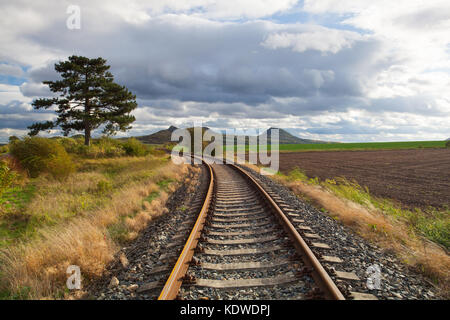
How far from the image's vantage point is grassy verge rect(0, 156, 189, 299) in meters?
3.57

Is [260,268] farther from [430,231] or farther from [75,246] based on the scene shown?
[430,231]

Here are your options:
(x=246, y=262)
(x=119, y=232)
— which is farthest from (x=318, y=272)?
(x=119, y=232)

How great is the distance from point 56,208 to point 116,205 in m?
2.06

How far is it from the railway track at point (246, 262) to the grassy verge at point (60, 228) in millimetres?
1310

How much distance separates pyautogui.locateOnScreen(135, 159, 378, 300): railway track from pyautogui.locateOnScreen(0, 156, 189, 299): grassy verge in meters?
1.31

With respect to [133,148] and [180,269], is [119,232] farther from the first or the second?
[133,148]

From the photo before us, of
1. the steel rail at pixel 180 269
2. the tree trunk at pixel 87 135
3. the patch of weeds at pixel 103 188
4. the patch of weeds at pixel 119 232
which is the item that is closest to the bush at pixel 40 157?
the patch of weeds at pixel 103 188

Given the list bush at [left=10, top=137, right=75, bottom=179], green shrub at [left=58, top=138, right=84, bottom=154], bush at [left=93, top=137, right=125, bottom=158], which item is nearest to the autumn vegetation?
bush at [left=10, top=137, right=75, bottom=179]

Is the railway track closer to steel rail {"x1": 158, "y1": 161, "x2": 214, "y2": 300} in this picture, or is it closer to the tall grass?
steel rail {"x1": 158, "y1": 161, "x2": 214, "y2": 300}

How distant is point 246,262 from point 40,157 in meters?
13.5

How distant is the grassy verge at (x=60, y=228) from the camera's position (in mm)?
3568

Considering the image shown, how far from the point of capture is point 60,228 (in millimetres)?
5758

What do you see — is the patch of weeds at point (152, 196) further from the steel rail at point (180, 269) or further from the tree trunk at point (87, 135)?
the tree trunk at point (87, 135)
